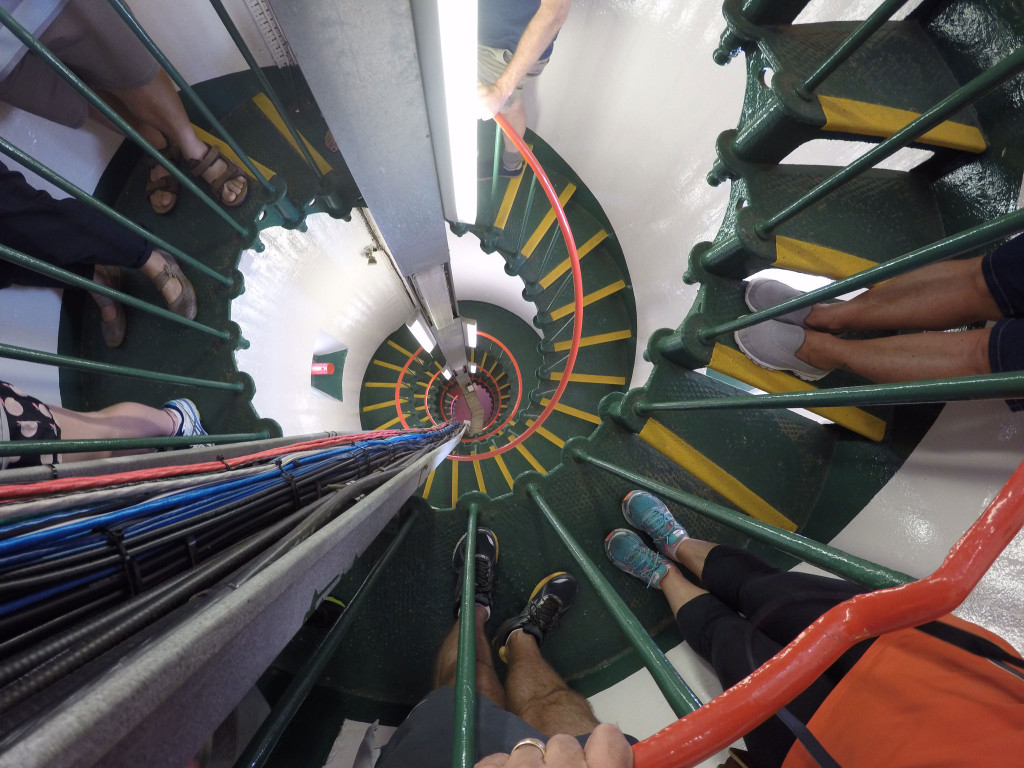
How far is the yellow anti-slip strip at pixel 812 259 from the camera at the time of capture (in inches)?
55.6

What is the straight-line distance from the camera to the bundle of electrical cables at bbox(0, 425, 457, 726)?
1.76ft

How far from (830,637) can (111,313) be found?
10.4ft

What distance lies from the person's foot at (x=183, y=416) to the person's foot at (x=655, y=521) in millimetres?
2231

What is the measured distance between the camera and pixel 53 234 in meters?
1.68

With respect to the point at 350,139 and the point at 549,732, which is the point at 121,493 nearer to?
the point at 350,139

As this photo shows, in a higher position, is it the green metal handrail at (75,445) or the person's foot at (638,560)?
the green metal handrail at (75,445)

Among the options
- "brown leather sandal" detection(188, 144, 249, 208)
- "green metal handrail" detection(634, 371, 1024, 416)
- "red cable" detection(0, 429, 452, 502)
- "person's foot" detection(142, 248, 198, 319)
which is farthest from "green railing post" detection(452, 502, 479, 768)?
"brown leather sandal" detection(188, 144, 249, 208)

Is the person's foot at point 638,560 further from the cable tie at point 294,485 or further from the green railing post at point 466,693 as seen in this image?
the cable tie at point 294,485

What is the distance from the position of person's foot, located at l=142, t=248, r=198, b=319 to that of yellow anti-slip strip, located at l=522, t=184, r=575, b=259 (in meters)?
2.35

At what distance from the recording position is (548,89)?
3.10 m

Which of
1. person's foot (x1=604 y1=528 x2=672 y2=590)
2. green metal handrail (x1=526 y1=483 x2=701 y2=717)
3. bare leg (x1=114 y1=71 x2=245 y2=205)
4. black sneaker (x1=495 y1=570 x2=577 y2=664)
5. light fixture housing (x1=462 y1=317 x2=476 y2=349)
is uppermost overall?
bare leg (x1=114 y1=71 x2=245 y2=205)

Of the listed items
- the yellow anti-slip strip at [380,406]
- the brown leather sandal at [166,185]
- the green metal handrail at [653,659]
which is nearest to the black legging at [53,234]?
the brown leather sandal at [166,185]

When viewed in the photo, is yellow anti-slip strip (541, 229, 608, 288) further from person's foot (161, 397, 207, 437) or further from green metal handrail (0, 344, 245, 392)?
green metal handrail (0, 344, 245, 392)

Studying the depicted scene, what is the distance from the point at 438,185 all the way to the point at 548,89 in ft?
6.57
